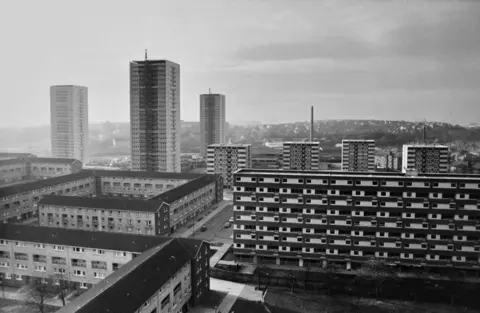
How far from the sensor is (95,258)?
13.5 m

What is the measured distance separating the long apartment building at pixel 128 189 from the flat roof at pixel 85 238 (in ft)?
21.3

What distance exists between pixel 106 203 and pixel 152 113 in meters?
16.3

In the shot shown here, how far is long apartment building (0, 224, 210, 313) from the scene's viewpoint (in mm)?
11945

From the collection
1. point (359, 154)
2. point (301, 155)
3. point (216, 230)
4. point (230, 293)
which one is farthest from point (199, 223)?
point (359, 154)

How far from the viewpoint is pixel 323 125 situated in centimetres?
8556

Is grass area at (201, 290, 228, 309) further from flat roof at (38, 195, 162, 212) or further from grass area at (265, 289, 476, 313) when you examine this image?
flat roof at (38, 195, 162, 212)

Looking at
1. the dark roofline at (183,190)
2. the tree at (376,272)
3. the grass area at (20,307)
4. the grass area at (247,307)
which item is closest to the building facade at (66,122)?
the dark roofline at (183,190)

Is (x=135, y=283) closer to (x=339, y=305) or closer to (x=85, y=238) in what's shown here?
(x=85, y=238)

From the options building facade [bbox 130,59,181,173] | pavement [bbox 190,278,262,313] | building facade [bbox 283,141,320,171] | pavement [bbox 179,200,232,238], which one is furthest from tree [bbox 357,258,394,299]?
building facade [bbox 130,59,181,173]

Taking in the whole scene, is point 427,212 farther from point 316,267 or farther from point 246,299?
point 246,299

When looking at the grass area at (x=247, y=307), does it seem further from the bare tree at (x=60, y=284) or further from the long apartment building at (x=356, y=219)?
the bare tree at (x=60, y=284)

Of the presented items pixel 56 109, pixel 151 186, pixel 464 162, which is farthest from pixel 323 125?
pixel 151 186

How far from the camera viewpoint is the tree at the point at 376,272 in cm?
1420

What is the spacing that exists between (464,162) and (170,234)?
37.5 meters
